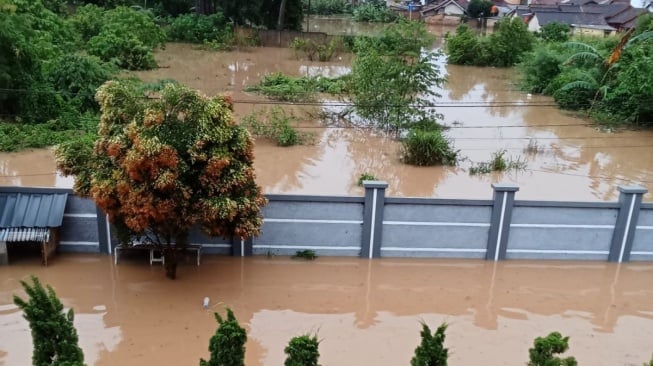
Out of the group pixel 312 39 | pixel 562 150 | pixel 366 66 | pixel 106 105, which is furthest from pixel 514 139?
pixel 312 39

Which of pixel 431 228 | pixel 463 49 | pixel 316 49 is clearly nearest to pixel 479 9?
pixel 463 49

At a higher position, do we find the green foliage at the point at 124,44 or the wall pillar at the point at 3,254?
the green foliage at the point at 124,44

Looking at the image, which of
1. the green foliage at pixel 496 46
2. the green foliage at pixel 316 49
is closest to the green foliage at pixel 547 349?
the green foliage at pixel 316 49

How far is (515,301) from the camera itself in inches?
303

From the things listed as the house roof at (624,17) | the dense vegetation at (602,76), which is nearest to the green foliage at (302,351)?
the dense vegetation at (602,76)

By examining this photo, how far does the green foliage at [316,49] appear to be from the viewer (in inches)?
1049

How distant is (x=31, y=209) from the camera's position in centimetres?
772

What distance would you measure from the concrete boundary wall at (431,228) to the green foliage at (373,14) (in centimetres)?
3828

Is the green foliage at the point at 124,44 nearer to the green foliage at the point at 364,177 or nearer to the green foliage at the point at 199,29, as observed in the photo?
the green foliage at the point at 199,29

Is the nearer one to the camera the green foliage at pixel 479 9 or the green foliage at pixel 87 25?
the green foliage at pixel 87 25

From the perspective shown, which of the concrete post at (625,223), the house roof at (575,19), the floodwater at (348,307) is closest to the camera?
the floodwater at (348,307)

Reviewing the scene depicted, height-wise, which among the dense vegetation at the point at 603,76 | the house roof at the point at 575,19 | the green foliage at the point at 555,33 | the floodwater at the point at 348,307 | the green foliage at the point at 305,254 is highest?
the house roof at the point at 575,19

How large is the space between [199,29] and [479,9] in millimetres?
25964

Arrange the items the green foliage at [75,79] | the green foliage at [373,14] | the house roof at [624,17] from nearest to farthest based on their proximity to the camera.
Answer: the green foliage at [75,79] → the house roof at [624,17] → the green foliage at [373,14]
